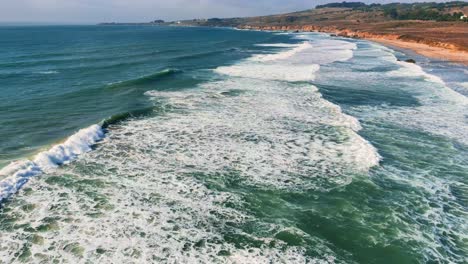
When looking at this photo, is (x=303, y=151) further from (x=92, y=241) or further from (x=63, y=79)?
(x=63, y=79)

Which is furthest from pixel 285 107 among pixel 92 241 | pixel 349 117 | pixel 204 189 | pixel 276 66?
pixel 276 66

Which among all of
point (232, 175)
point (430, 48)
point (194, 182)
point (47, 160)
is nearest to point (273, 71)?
point (232, 175)

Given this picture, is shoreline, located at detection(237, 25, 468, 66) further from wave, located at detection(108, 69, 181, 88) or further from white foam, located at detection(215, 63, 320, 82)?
wave, located at detection(108, 69, 181, 88)

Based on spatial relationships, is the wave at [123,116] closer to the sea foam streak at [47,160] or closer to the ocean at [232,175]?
the ocean at [232,175]

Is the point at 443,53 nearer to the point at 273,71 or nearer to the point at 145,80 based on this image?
the point at 273,71

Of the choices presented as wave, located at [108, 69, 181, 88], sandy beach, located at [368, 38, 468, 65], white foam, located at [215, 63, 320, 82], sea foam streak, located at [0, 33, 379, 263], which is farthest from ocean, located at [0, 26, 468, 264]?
sandy beach, located at [368, 38, 468, 65]

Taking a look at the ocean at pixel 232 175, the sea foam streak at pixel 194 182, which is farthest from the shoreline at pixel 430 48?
the sea foam streak at pixel 194 182

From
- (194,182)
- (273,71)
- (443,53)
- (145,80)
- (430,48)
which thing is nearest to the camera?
(194,182)
